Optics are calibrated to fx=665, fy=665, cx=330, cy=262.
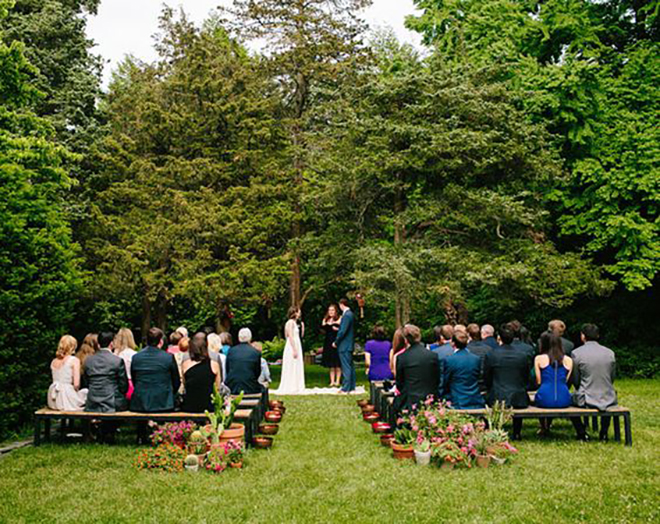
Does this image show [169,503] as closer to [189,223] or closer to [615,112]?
[189,223]

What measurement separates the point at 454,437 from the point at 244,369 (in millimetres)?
4048

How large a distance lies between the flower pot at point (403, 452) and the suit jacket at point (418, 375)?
0.71 meters

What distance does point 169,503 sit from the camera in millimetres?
6293

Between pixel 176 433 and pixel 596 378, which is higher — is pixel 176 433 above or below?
below

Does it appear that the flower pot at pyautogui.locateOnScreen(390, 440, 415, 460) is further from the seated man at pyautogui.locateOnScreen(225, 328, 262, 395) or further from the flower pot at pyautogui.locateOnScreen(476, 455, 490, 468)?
the seated man at pyautogui.locateOnScreen(225, 328, 262, 395)

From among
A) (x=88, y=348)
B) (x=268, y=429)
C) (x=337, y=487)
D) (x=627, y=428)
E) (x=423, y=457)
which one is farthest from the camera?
(x=88, y=348)

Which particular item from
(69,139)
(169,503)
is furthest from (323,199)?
(169,503)

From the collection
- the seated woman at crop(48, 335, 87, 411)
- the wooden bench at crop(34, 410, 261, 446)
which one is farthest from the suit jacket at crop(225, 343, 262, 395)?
the seated woman at crop(48, 335, 87, 411)

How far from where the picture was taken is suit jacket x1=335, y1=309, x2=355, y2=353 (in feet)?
47.6

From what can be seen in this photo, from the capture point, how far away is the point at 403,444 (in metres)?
8.17

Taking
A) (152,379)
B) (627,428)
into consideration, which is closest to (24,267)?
(152,379)

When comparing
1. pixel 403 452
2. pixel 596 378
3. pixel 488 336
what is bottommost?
pixel 403 452

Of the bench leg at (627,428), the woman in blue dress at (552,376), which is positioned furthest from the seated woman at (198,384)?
the bench leg at (627,428)

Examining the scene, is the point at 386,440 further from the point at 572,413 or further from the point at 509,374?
the point at 572,413
